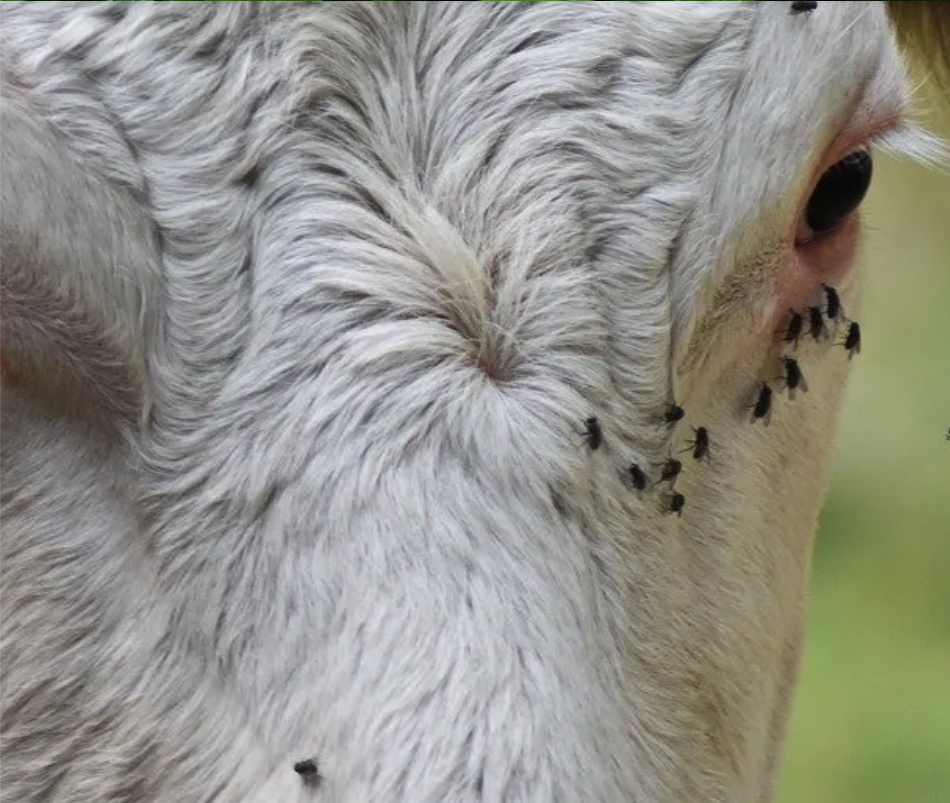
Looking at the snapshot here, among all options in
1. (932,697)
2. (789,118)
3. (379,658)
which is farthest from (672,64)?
(932,697)

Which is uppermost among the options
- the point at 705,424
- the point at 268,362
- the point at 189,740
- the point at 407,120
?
the point at 407,120

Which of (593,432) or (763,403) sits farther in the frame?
(763,403)

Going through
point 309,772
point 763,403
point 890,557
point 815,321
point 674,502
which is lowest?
point 309,772

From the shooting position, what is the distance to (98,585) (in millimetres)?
1662

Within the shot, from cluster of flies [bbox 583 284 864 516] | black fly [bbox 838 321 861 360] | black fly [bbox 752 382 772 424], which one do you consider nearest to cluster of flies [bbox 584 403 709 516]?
cluster of flies [bbox 583 284 864 516]

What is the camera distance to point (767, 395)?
1.90 m

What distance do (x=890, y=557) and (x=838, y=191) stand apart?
4299mm

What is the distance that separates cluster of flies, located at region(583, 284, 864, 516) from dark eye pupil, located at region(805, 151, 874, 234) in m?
0.08

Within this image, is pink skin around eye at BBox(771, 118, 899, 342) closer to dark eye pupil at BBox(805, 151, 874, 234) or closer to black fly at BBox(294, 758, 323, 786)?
dark eye pupil at BBox(805, 151, 874, 234)

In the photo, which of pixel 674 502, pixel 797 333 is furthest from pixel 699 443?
pixel 797 333

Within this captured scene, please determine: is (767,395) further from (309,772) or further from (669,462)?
(309,772)

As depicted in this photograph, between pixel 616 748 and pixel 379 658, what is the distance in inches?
10.5

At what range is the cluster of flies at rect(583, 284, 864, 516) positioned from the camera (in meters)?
1.68

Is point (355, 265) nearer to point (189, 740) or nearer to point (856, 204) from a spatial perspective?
point (189, 740)
